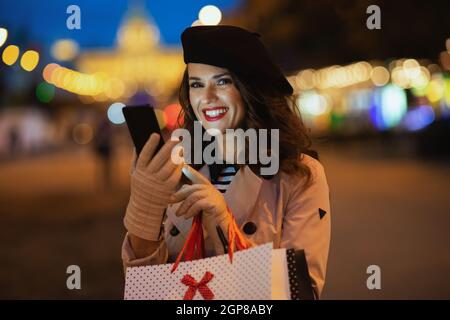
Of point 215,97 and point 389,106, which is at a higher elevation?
point 389,106

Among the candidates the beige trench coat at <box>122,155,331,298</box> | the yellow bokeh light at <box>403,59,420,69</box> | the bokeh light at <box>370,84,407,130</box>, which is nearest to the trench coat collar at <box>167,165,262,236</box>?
the beige trench coat at <box>122,155,331,298</box>

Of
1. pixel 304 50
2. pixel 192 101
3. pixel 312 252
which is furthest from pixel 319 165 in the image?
pixel 304 50

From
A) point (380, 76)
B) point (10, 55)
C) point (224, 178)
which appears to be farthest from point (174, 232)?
point (380, 76)

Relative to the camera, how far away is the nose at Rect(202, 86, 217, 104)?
2.56 metres

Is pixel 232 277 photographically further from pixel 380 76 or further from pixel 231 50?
pixel 380 76

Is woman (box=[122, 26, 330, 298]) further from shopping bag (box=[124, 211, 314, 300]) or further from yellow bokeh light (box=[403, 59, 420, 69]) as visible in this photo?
yellow bokeh light (box=[403, 59, 420, 69])

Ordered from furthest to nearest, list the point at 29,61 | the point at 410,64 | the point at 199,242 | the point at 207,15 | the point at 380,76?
the point at 380,76, the point at 410,64, the point at 29,61, the point at 207,15, the point at 199,242

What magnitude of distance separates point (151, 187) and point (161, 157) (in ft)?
0.40

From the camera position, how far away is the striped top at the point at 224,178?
2648mm

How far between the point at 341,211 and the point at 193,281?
9.22 metres

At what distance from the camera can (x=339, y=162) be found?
21641 millimetres

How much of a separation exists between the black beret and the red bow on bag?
2.60 ft
